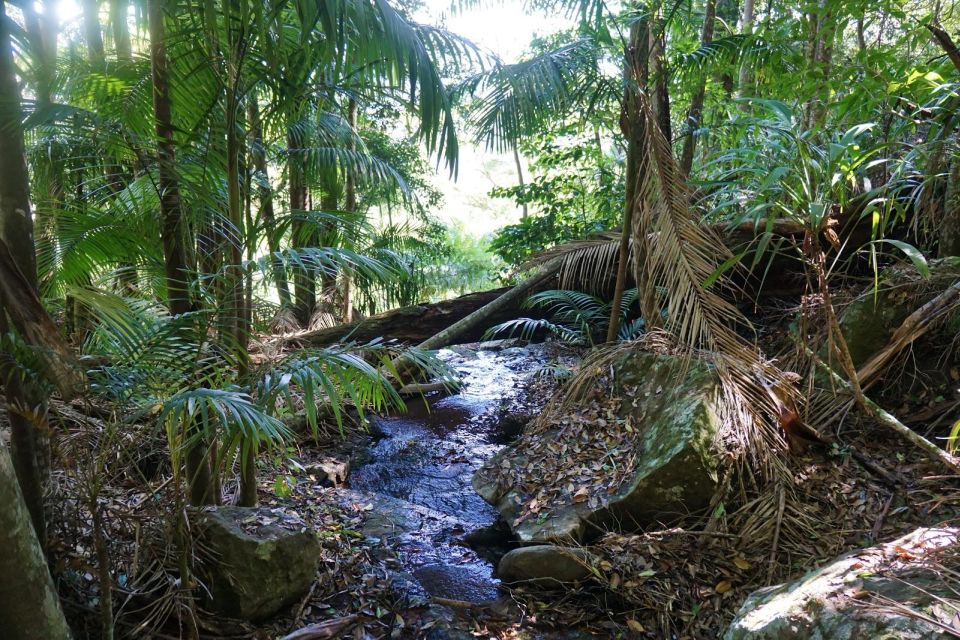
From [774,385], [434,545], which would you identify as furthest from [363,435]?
[774,385]

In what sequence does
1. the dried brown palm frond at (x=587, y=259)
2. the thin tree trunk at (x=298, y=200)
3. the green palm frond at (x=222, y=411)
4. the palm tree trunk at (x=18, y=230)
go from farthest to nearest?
the dried brown palm frond at (x=587, y=259) < the thin tree trunk at (x=298, y=200) < the palm tree trunk at (x=18, y=230) < the green palm frond at (x=222, y=411)

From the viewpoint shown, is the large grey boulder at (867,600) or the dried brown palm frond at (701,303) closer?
the large grey boulder at (867,600)

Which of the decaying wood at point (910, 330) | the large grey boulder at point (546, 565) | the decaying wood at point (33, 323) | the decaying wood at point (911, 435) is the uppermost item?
the decaying wood at point (33, 323)

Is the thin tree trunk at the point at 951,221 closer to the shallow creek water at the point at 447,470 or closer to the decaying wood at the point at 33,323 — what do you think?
the shallow creek water at the point at 447,470

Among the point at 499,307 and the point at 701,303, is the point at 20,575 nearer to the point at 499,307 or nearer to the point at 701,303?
the point at 701,303

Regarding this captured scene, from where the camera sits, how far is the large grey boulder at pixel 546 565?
2691mm

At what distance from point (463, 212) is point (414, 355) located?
20661mm

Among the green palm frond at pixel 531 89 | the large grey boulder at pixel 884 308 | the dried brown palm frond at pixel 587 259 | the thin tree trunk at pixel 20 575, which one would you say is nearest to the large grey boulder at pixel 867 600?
the large grey boulder at pixel 884 308

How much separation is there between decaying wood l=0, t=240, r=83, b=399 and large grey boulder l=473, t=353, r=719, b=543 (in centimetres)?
223

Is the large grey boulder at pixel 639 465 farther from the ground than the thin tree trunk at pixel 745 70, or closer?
closer

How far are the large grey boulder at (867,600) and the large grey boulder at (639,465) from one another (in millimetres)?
814

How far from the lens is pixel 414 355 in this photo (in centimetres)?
242

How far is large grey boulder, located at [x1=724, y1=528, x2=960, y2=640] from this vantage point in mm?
1531

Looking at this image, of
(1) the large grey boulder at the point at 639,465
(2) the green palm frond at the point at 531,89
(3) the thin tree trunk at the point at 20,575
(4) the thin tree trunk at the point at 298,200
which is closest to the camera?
(3) the thin tree trunk at the point at 20,575
